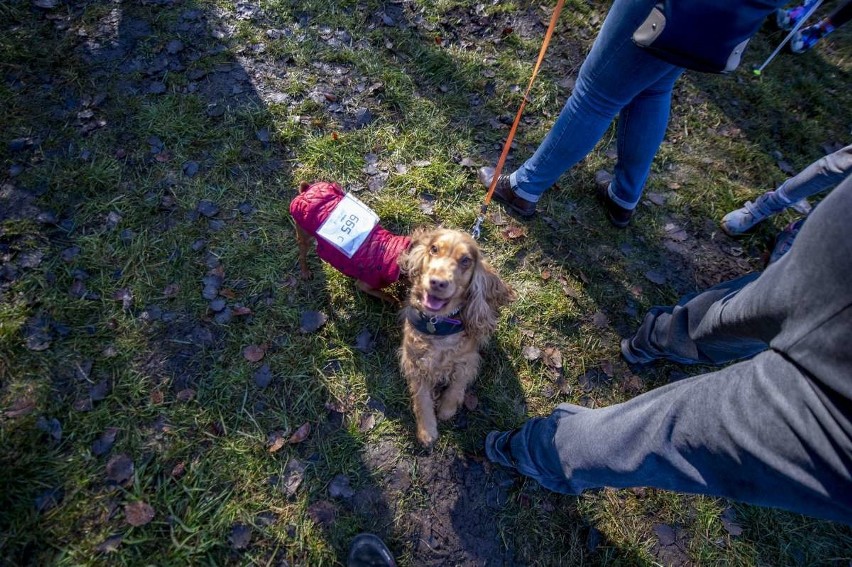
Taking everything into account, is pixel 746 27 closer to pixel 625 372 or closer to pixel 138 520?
pixel 625 372

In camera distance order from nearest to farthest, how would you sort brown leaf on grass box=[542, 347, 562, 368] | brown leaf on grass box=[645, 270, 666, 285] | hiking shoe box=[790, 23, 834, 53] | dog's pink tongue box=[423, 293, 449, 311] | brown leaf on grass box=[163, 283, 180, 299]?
dog's pink tongue box=[423, 293, 449, 311]
brown leaf on grass box=[163, 283, 180, 299]
brown leaf on grass box=[542, 347, 562, 368]
brown leaf on grass box=[645, 270, 666, 285]
hiking shoe box=[790, 23, 834, 53]

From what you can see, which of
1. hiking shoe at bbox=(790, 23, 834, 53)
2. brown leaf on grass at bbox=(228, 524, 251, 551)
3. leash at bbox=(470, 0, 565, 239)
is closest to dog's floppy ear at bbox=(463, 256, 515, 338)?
leash at bbox=(470, 0, 565, 239)

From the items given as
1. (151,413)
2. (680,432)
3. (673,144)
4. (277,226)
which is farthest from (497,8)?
(151,413)

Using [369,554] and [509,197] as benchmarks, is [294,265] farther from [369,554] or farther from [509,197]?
[369,554]

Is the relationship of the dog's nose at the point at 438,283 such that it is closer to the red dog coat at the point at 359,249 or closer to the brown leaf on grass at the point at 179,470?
the red dog coat at the point at 359,249

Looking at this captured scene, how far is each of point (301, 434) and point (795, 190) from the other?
4537mm

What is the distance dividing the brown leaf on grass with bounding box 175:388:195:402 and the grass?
0.09 ft

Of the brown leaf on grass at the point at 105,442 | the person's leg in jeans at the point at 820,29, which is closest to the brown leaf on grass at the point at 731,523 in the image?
the brown leaf on grass at the point at 105,442

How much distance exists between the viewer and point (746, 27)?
2.05m

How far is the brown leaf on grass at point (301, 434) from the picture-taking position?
2.83 meters

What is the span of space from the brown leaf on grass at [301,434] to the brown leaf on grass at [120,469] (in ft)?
3.28

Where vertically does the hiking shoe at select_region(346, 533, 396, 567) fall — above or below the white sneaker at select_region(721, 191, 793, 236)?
below

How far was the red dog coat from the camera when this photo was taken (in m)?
2.80

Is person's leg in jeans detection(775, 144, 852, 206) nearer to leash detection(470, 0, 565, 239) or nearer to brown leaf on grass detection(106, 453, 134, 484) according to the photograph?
leash detection(470, 0, 565, 239)
